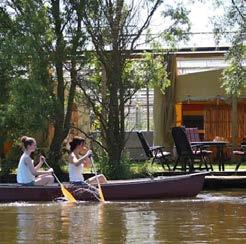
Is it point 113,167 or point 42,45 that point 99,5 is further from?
point 113,167

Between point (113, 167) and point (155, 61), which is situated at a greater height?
point (155, 61)

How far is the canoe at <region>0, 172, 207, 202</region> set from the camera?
14898mm

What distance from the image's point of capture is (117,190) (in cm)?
1493

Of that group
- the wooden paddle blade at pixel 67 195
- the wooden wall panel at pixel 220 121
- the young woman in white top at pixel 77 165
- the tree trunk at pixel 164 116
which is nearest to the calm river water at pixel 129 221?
the wooden paddle blade at pixel 67 195

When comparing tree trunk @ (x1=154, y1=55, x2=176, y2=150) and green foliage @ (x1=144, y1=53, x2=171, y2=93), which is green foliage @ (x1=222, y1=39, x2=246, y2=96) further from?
tree trunk @ (x1=154, y1=55, x2=176, y2=150)

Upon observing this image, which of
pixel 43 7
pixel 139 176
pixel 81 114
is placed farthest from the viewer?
pixel 81 114

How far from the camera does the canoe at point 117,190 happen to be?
14.9 meters

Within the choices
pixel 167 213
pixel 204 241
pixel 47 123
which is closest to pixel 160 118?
pixel 47 123

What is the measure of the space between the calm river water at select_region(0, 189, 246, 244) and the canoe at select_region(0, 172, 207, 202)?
0.41 m

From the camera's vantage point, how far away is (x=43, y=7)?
19281mm

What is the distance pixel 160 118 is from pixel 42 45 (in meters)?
8.25

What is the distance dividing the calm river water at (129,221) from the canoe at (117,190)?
406 mm

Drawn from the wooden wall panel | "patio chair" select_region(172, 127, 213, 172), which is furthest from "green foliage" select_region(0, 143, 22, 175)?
the wooden wall panel

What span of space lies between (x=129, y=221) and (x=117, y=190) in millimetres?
3611
